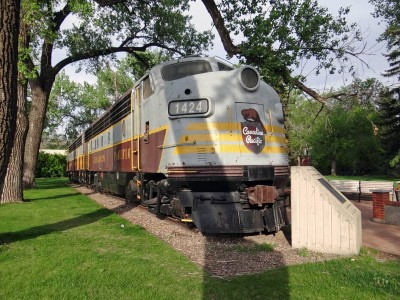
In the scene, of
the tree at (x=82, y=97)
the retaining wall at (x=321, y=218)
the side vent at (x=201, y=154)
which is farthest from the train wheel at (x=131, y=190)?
the tree at (x=82, y=97)

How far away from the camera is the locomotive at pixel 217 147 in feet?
22.7

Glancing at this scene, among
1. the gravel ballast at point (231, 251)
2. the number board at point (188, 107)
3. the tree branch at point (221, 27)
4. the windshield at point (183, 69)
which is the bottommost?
the gravel ballast at point (231, 251)

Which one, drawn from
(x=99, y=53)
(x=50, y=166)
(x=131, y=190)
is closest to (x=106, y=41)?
(x=99, y=53)

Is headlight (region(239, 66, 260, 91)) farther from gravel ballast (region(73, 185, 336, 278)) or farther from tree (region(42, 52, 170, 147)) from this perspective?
tree (region(42, 52, 170, 147))

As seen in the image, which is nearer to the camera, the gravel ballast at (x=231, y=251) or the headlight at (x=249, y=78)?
the gravel ballast at (x=231, y=251)

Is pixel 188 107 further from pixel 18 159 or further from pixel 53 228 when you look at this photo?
pixel 18 159

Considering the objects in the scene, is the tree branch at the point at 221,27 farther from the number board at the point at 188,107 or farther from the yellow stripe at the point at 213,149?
the yellow stripe at the point at 213,149

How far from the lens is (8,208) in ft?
39.8

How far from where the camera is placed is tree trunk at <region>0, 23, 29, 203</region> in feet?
45.3

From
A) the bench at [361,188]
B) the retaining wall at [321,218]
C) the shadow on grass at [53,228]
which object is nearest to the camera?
the retaining wall at [321,218]

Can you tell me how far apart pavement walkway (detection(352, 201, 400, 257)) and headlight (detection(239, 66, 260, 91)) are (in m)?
3.54

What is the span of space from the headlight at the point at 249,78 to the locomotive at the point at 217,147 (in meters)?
0.02

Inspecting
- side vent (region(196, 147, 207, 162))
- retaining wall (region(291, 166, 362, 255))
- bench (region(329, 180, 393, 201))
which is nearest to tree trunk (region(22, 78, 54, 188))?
side vent (region(196, 147, 207, 162))

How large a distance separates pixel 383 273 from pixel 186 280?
253 centimetres
